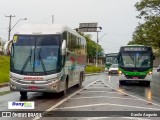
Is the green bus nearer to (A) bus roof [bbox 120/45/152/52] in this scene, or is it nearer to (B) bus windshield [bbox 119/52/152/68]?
(A) bus roof [bbox 120/45/152/52]

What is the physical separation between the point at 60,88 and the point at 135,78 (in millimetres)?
13332

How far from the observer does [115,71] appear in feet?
199

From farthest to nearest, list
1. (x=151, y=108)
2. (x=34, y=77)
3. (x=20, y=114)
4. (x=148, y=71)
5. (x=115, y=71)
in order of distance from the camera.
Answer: (x=115, y=71) → (x=148, y=71) → (x=34, y=77) → (x=151, y=108) → (x=20, y=114)

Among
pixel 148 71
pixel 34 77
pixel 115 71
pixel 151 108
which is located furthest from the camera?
pixel 115 71

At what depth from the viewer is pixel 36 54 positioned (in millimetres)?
19234

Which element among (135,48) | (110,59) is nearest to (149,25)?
A: (110,59)

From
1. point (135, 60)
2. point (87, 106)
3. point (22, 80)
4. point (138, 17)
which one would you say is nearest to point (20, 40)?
point (22, 80)

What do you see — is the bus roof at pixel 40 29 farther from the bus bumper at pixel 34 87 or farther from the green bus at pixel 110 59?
the green bus at pixel 110 59

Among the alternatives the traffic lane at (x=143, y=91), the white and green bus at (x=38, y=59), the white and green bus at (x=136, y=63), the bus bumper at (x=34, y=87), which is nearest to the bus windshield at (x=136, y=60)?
the white and green bus at (x=136, y=63)

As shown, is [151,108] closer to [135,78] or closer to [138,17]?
[135,78]

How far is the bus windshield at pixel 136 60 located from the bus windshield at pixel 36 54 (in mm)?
13483

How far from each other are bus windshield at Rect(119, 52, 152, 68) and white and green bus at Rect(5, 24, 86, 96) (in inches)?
492

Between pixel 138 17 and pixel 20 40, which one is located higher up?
pixel 138 17

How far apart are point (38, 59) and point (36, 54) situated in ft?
0.83
